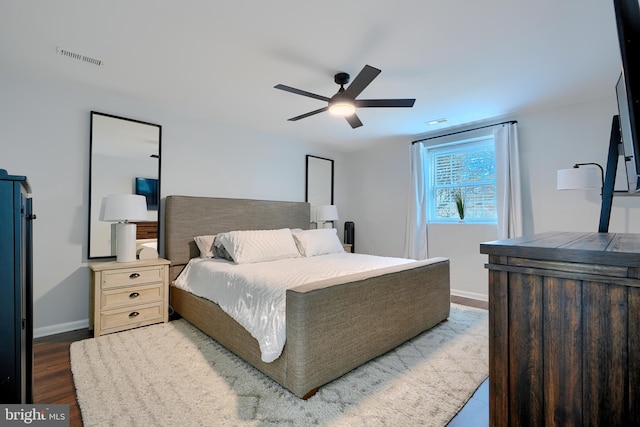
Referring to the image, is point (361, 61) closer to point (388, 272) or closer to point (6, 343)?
point (388, 272)

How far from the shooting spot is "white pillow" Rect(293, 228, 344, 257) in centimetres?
370

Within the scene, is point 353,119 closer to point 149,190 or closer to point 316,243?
point 316,243

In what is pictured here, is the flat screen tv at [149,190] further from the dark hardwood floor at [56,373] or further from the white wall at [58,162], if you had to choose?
the dark hardwood floor at [56,373]

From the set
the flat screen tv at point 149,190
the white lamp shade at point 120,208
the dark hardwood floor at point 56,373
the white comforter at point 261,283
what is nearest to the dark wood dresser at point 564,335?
the white comforter at point 261,283

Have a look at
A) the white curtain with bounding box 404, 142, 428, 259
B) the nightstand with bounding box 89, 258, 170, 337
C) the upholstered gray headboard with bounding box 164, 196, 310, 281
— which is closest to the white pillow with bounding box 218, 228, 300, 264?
the upholstered gray headboard with bounding box 164, 196, 310, 281

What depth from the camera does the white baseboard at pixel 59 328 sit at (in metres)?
2.73

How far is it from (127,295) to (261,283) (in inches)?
61.9

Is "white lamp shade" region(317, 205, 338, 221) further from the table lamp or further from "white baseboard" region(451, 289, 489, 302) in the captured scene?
the table lamp

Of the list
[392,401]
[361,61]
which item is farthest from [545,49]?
[392,401]

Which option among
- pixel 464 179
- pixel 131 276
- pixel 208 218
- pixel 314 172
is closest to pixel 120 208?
pixel 131 276

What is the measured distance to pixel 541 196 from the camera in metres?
3.58

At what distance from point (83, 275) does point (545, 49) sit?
15.0ft

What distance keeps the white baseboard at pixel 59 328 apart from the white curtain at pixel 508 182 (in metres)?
4.80

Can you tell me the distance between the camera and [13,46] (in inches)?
87.4
